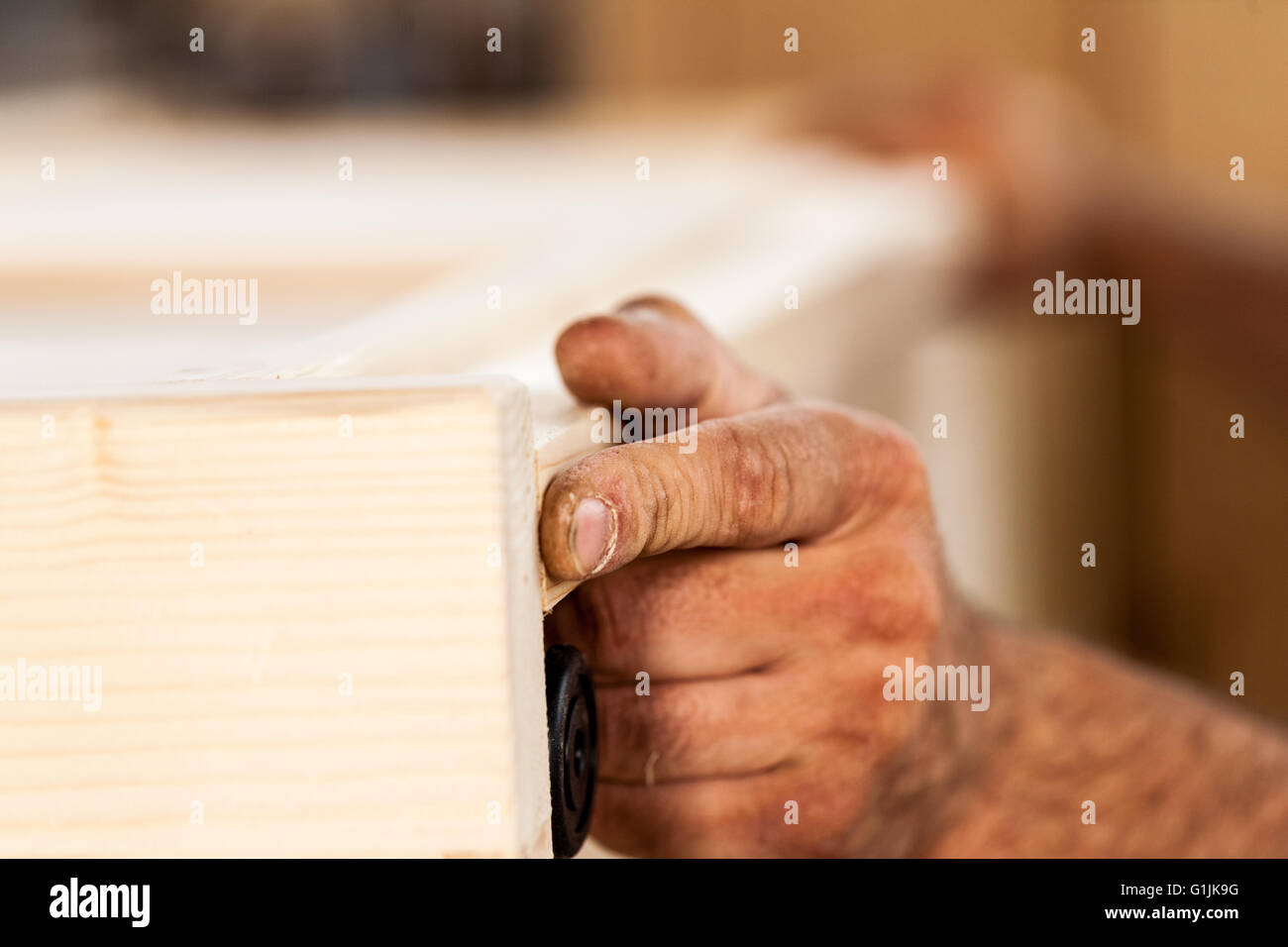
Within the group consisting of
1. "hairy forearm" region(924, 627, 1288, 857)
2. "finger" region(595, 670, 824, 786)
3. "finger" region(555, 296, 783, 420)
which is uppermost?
"finger" region(555, 296, 783, 420)

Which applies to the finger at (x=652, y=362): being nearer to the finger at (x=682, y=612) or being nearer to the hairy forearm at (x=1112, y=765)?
the finger at (x=682, y=612)

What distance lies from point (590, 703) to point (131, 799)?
0.10m

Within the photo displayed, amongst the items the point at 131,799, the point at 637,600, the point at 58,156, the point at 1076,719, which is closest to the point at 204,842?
the point at 131,799

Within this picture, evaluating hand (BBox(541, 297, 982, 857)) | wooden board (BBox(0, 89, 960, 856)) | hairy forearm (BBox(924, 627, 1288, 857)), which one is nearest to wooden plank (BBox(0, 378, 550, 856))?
wooden board (BBox(0, 89, 960, 856))

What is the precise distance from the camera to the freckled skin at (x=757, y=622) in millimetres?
337

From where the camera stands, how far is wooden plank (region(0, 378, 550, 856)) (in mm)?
232

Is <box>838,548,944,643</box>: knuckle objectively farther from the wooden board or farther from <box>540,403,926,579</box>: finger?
the wooden board

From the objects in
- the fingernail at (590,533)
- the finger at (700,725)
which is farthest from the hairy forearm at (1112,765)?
the fingernail at (590,533)

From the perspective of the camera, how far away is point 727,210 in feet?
2.88

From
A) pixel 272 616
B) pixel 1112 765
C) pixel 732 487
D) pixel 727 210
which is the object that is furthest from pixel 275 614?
pixel 727 210

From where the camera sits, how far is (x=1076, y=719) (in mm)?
551

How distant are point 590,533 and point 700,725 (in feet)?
0.43

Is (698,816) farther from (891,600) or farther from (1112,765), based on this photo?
(1112,765)
